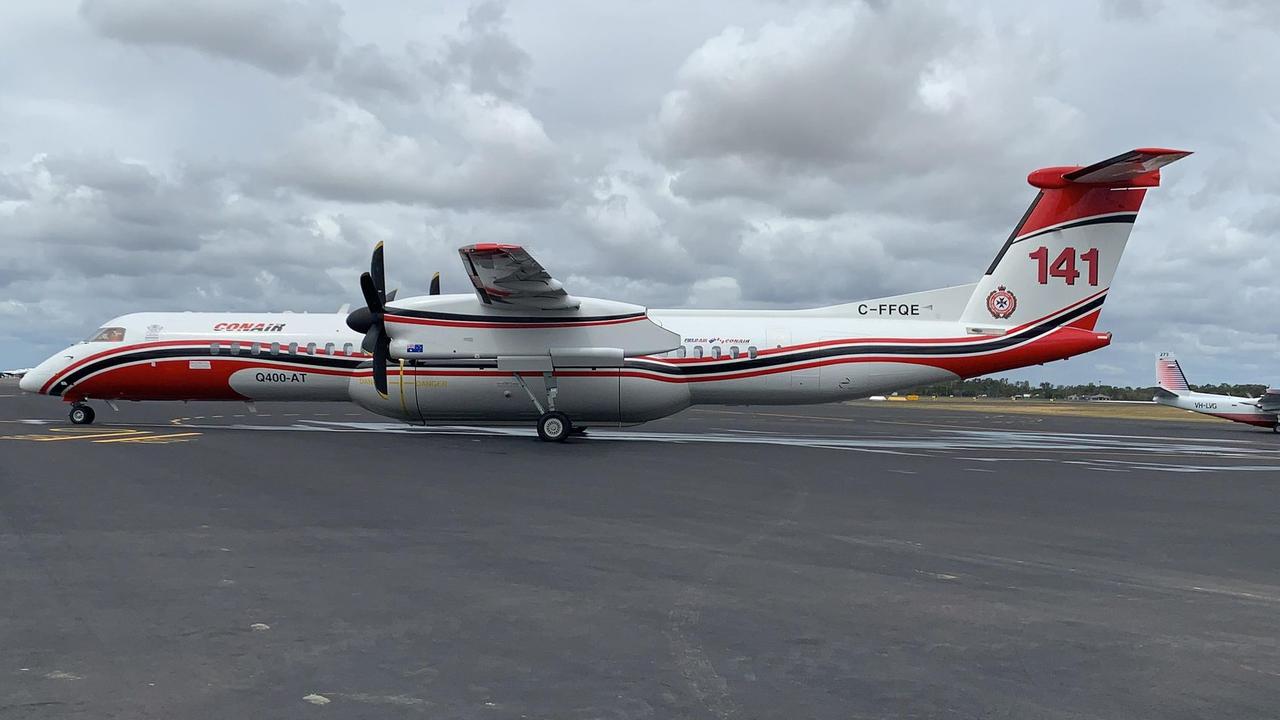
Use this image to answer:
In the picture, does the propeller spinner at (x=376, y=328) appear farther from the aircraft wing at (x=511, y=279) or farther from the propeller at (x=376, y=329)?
the aircraft wing at (x=511, y=279)

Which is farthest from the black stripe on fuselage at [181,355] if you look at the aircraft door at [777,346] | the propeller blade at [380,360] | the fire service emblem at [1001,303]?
the fire service emblem at [1001,303]

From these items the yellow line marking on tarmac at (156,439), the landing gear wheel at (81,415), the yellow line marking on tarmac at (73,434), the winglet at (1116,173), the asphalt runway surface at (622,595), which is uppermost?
the winglet at (1116,173)

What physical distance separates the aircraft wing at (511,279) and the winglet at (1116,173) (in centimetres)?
1324

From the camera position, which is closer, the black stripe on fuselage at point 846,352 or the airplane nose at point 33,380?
the black stripe on fuselage at point 846,352

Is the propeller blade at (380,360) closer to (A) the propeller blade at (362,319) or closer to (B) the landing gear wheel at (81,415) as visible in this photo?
(A) the propeller blade at (362,319)

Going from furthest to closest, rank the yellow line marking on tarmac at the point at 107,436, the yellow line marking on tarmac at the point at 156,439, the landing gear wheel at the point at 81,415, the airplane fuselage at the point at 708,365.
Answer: the landing gear wheel at the point at 81,415 → the airplane fuselage at the point at 708,365 → the yellow line marking on tarmac at the point at 107,436 → the yellow line marking on tarmac at the point at 156,439

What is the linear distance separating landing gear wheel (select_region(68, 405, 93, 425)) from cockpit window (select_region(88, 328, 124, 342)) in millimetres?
2266

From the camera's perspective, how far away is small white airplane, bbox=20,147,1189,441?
24.3 m

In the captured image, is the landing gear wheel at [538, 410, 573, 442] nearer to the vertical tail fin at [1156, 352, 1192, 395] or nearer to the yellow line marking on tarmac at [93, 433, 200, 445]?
the yellow line marking on tarmac at [93, 433, 200, 445]

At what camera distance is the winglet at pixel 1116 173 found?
72.7 ft

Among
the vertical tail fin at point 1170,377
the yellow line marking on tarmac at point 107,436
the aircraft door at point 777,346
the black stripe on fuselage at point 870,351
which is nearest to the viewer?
the yellow line marking on tarmac at point 107,436

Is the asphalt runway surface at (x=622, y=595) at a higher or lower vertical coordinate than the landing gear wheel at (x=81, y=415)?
lower

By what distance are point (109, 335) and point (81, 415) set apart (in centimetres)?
278

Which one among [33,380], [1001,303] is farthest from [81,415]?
[1001,303]
